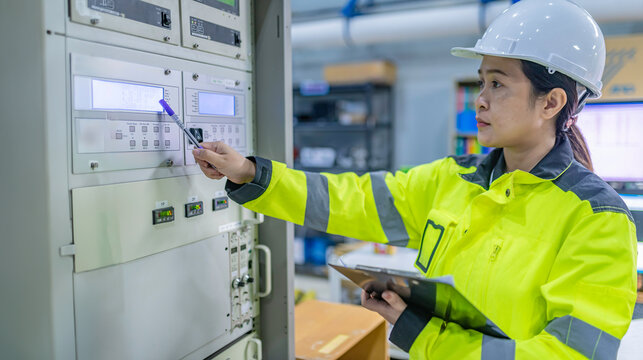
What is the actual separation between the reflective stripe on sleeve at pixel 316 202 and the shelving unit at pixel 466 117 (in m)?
2.82

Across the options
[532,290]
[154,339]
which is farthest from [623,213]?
[154,339]

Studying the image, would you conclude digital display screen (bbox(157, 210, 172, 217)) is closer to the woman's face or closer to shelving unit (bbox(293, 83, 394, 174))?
the woman's face

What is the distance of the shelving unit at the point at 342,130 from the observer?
473 centimetres

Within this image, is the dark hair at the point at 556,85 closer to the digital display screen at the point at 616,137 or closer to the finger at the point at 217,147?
the finger at the point at 217,147

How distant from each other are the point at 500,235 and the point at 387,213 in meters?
0.36

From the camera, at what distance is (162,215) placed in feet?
3.73

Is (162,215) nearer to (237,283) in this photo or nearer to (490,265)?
(237,283)

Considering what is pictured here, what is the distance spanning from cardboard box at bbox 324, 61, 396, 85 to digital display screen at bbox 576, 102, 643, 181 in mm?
2009

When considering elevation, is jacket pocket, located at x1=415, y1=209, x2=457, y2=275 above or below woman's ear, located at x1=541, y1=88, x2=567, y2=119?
below

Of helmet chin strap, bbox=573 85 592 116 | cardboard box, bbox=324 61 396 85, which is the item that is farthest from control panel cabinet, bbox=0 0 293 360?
cardboard box, bbox=324 61 396 85

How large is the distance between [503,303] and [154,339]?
80cm

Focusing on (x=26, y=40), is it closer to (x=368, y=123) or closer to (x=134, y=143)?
(x=134, y=143)

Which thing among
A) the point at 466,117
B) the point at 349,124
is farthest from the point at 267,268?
the point at 349,124

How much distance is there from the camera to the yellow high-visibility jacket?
2.93ft
